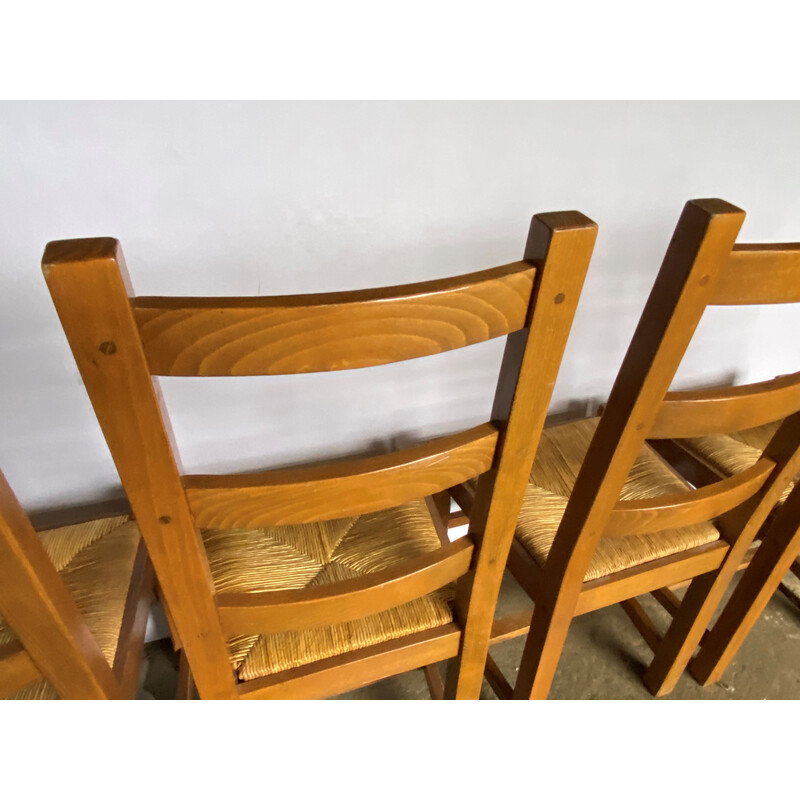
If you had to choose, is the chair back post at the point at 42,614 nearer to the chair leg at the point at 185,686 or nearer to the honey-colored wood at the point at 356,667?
the honey-colored wood at the point at 356,667

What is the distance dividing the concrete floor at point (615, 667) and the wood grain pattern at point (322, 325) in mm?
1062

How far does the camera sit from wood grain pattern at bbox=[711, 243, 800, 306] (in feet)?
1.79

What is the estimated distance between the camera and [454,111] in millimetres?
794

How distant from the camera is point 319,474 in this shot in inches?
21.2

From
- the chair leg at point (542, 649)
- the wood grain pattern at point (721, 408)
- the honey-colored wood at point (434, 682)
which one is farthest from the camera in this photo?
the honey-colored wood at point (434, 682)

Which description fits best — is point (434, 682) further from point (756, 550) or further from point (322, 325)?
point (322, 325)

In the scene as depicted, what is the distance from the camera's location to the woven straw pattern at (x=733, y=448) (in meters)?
1.13

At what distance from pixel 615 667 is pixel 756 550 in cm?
45

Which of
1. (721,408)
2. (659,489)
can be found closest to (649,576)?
(659,489)

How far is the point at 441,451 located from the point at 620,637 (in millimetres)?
1103

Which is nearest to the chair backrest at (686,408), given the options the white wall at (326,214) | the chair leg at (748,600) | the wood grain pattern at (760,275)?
the wood grain pattern at (760,275)

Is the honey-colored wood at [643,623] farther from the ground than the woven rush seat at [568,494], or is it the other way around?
the woven rush seat at [568,494]

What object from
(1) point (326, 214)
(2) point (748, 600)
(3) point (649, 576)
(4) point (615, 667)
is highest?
(1) point (326, 214)
